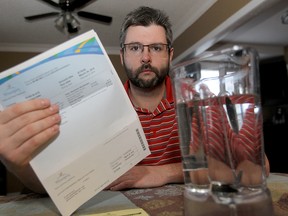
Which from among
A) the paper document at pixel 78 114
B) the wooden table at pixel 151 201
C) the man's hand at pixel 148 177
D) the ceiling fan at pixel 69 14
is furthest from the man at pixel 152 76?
the ceiling fan at pixel 69 14

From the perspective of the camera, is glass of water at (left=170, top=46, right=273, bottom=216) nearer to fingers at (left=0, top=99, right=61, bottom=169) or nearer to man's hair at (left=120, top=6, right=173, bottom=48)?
fingers at (left=0, top=99, right=61, bottom=169)

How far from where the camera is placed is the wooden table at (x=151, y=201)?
16.7 inches

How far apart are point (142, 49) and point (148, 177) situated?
0.59 metres

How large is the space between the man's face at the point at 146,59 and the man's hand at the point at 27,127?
0.68 m

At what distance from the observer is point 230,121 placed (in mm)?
357

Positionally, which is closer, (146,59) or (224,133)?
(224,133)

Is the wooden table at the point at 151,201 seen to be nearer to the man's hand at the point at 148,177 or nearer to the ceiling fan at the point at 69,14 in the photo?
the man's hand at the point at 148,177

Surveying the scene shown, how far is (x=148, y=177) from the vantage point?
0.65 metres

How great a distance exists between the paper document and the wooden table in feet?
0.20

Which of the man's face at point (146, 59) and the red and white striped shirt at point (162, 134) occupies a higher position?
the man's face at point (146, 59)

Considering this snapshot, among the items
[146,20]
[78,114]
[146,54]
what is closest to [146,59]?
[146,54]

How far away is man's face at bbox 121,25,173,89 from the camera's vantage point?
3.53 ft

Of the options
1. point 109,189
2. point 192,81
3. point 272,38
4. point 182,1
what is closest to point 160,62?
point 109,189

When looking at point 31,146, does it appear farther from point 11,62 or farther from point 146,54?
point 11,62
